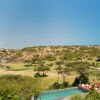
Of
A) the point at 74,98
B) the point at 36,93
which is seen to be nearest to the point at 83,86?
the point at 74,98

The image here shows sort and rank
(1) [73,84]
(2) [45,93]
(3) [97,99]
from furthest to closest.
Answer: (1) [73,84] → (2) [45,93] → (3) [97,99]

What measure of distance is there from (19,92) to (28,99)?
1.57m

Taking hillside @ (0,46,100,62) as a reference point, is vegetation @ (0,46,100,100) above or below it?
below

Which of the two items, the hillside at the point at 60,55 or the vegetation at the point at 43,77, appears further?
the hillside at the point at 60,55

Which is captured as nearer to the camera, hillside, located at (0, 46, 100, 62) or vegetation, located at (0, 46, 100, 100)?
vegetation, located at (0, 46, 100, 100)

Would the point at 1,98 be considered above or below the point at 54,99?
above

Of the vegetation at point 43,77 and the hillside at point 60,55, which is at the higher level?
the hillside at point 60,55

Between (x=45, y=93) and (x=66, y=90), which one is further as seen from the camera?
(x=66, y=90)

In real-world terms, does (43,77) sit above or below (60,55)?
below

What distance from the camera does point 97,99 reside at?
15148 millimetres

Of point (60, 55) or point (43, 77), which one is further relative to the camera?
point (60, 55)

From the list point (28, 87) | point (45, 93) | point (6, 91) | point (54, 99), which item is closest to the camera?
point (6, 91)

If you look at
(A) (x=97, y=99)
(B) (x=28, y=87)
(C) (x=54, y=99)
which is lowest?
(C) (x=54, y=99)

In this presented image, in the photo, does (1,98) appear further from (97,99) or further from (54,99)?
(97,99)
